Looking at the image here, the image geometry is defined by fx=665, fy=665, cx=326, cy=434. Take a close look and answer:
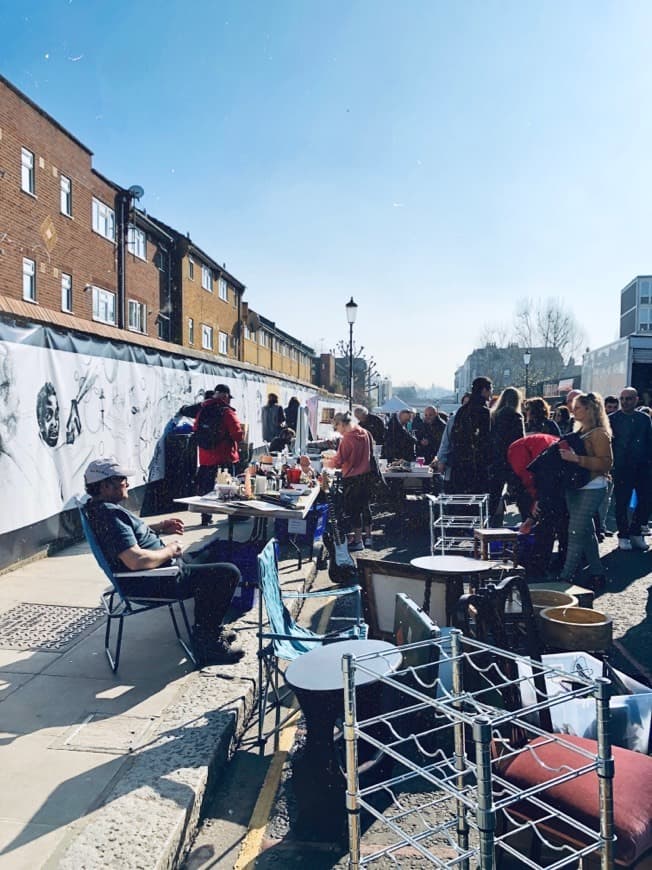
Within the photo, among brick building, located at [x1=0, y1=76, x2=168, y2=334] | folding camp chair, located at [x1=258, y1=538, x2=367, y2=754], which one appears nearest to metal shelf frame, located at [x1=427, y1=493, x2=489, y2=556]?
folding camp chair, located at [x1=258, y1=538, x2=367, y2=754]

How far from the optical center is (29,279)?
21234 millimetres

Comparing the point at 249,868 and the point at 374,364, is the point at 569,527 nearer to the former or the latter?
the point at 249,868

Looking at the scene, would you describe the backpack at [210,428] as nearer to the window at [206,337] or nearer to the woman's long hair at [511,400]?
the woman's long hair at [511,400]

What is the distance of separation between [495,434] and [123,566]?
553 centimetres

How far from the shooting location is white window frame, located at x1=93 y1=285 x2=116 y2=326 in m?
24.8

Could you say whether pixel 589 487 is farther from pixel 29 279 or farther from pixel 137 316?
pixel 137 316

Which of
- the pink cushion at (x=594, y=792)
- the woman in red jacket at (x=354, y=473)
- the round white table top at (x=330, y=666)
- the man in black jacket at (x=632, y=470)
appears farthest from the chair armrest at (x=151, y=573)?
Answer: the man in black jacket at (x=632, y=470)

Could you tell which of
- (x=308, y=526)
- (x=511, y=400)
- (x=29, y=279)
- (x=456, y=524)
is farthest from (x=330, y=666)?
(x=29, y=279)

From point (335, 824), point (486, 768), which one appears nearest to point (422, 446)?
point (335, 824)

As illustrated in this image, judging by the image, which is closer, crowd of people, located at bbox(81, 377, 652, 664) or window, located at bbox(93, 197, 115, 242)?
crowd of people, located at bbox(81, 377, 652, 664)

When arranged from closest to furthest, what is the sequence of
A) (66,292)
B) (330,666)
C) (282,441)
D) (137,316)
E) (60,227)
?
(330,666) → (282,441) → (60,227) → (66,292) → (137,316)

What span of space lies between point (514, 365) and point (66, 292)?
58668mm

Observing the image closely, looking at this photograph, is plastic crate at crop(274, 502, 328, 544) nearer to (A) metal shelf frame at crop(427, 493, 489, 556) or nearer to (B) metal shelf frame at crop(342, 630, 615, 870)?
(A) metal shelf frame at crop(427, 493, 489, 556)

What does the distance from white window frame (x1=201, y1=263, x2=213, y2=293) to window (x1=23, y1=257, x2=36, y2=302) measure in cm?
1380
